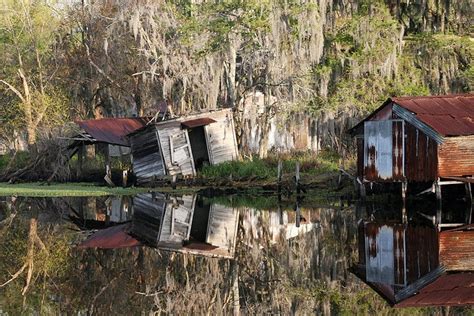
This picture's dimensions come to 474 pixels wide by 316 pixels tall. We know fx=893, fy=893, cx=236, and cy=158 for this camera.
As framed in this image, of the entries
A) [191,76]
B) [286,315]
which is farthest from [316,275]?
[191,76]

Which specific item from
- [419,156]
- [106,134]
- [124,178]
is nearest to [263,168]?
[124,178]

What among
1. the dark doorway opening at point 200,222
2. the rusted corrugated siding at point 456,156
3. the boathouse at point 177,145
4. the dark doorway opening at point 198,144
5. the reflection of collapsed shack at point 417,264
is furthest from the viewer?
the dark doorway opening at point 198,144

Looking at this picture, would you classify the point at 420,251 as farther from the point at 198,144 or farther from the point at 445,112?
the point at 198,144

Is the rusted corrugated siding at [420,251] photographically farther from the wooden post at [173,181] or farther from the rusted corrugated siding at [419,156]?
the wooden post at [173,181]

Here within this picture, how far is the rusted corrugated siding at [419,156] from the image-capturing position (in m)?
27.1

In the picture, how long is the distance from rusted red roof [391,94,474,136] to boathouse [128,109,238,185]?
11.3 metres

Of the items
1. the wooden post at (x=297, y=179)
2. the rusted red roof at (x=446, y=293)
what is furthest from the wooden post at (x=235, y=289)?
the wooden post at (x=297, y=179)

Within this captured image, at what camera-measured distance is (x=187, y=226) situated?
2464 centimetres

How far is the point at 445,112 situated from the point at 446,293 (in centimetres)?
1504

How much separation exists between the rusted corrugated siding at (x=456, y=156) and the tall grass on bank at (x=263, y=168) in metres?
8.77

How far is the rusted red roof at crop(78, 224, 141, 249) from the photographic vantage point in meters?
21.1

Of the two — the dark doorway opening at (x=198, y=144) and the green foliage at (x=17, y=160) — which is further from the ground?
the dark doorway opening at (x=198, y=144)

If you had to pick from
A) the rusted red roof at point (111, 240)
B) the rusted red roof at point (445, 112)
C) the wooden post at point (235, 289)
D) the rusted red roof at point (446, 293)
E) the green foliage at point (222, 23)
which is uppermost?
the green foliage at point (222, 23)

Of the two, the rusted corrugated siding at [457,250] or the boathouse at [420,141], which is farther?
the boathouse at [420,141]
